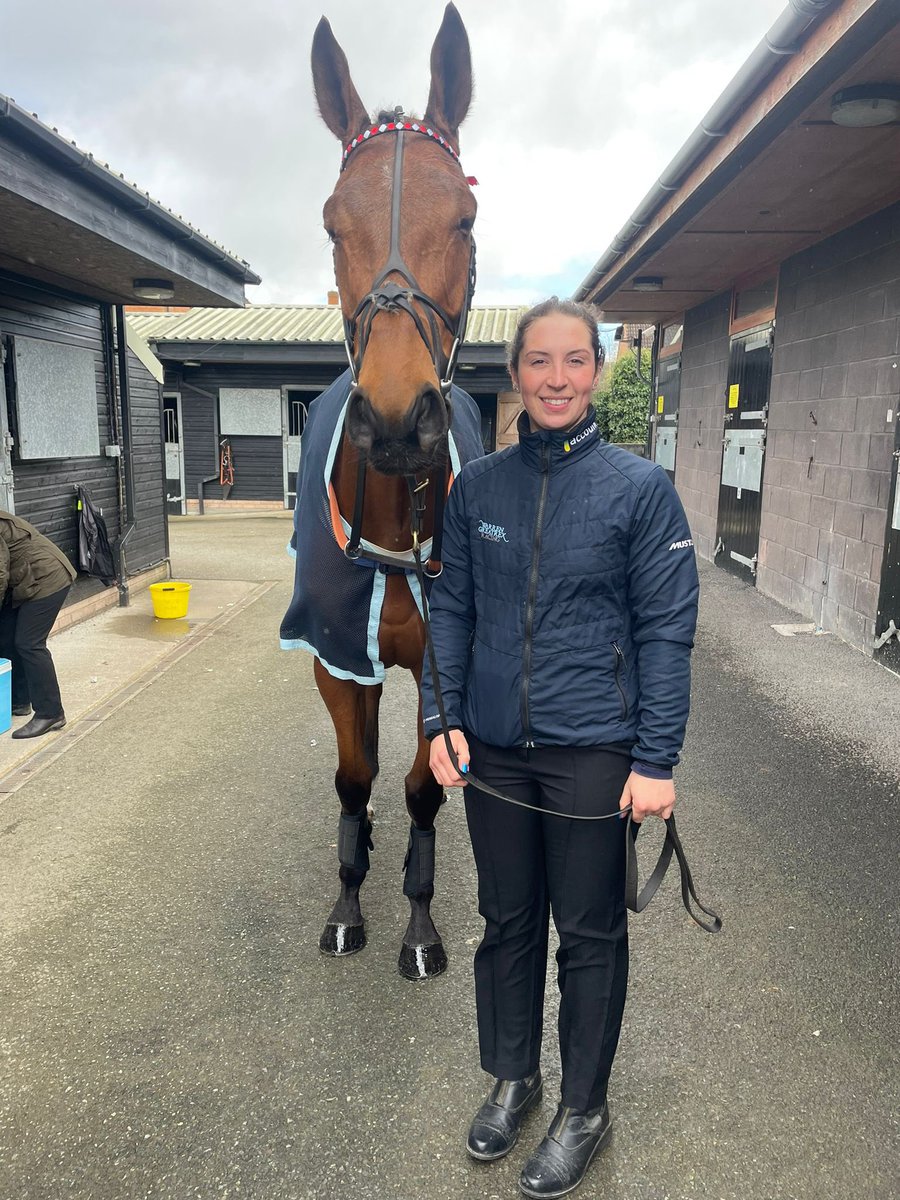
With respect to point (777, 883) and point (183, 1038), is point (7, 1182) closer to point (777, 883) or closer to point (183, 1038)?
point (183, 1038)

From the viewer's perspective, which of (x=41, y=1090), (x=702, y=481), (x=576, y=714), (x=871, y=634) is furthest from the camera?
(x=702, y=481)

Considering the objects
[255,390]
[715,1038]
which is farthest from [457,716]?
[255,390]

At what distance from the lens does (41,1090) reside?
2084mm

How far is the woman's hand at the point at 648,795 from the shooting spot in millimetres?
1657

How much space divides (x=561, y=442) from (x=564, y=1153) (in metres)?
1.56

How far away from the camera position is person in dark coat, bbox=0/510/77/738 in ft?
14.6

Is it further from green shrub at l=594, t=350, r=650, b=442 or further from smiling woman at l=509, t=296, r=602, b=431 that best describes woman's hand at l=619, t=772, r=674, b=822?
green shrub at l=594, t=350, r=650, b=442

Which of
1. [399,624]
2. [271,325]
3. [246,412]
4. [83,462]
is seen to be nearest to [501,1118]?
[399,624]

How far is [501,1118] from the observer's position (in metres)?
1.91

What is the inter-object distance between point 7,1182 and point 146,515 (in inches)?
314

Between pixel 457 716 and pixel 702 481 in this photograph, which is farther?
pixel 702 481

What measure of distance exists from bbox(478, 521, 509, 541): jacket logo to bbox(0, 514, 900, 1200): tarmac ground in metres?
1.42

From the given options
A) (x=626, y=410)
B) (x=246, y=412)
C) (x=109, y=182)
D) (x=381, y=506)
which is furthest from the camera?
(x=626, y=410)

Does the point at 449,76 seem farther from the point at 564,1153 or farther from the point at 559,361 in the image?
the point at 564,1153
